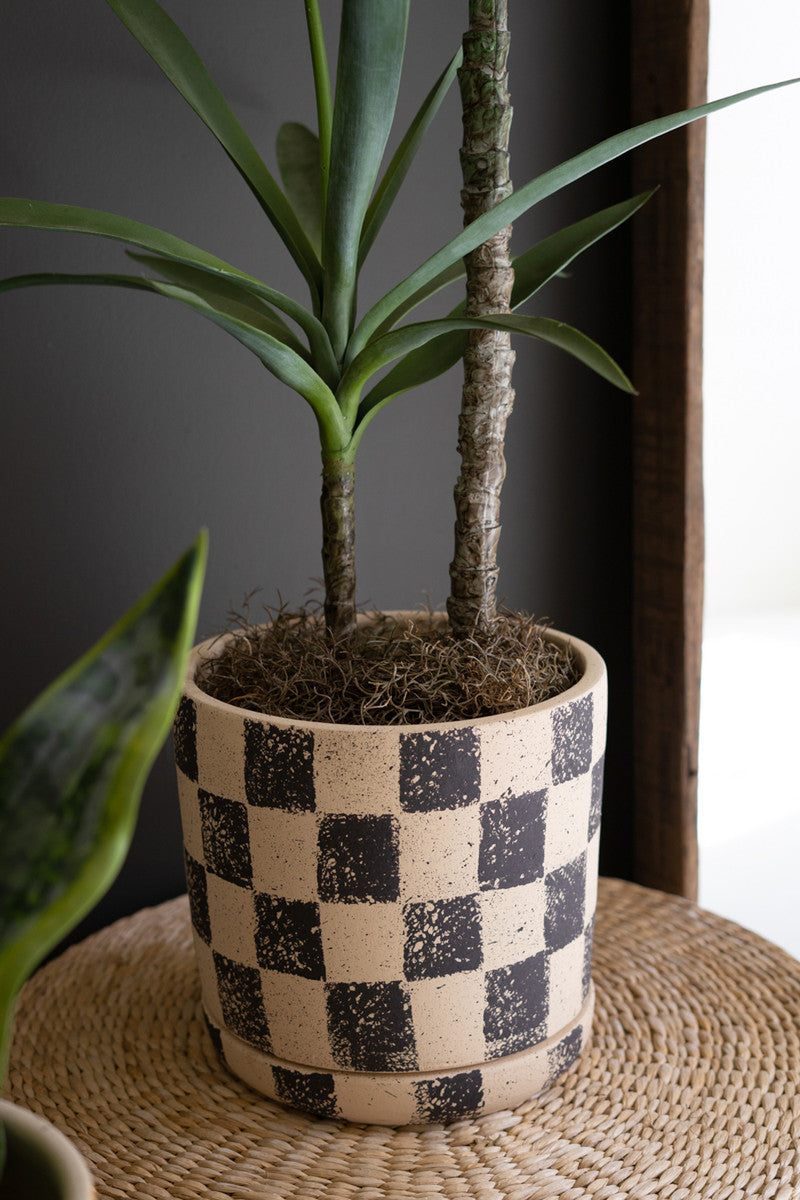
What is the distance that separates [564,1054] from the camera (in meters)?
0.82

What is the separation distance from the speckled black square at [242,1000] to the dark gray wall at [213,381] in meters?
0.40

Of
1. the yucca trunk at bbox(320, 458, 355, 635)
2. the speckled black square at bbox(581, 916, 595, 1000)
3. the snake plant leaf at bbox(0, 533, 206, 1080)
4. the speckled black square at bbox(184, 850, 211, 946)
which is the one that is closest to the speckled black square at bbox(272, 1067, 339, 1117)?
the speckled black square at bbox(184, 850, 211, 946)

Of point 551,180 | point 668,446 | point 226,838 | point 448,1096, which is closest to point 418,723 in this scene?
point 226,838

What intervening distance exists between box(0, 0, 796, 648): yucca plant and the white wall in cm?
45

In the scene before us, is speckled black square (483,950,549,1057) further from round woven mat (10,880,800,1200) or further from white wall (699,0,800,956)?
white wall (699,0,800,956)

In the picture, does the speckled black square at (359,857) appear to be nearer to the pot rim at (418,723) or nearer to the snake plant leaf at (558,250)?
the pot rim at (418,723)

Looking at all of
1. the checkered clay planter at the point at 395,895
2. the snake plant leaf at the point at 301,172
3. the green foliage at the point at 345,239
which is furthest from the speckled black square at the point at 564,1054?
the snake plant leaf at the point at 301,172

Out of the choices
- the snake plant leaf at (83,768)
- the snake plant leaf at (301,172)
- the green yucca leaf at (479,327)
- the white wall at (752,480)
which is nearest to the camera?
the snake plant leaf at (83,768)

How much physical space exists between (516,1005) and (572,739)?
0.65ft

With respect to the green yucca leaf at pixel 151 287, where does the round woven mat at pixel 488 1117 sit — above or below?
below

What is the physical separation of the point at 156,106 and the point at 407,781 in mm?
732

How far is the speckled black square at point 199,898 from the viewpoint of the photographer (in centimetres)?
81

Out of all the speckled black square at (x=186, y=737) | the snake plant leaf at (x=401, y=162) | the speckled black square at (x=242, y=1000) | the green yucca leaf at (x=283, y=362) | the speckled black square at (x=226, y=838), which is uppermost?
the snake plant leaf at (x=401, y=162)

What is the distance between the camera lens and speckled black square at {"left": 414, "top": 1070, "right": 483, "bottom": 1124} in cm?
76
